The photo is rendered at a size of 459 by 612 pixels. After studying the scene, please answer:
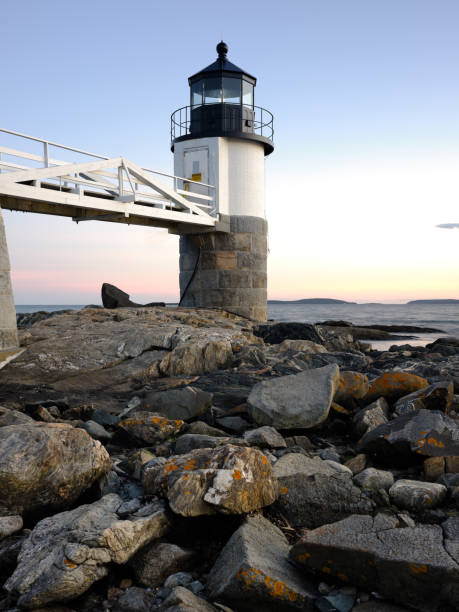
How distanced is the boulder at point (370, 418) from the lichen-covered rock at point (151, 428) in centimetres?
155

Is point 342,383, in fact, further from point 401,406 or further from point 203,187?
point 203,187

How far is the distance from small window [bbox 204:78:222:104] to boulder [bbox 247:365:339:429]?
42.3 ft

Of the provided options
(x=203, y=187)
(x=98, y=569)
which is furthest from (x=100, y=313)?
(x=98, y=569)

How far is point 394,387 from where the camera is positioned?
16.6 ft

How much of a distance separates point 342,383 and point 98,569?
3295 mm

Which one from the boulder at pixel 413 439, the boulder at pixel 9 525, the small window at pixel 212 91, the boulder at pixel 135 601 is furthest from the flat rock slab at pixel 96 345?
the small window at pixel 212 91

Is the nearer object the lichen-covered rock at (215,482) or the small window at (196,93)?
the lichen-covered rock at (215,482)

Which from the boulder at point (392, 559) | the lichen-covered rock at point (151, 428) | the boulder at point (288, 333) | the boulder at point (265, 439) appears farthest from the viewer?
the boulder at point (288, 333)

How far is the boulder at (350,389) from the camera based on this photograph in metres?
5.06

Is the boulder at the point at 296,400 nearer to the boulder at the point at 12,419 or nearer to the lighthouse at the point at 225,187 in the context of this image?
the boulder at the point at 12,419

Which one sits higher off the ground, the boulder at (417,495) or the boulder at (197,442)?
the boulder at (197,442)

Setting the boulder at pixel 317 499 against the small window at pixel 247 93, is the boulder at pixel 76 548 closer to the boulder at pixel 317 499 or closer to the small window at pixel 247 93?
the boulder at pixel 317 499

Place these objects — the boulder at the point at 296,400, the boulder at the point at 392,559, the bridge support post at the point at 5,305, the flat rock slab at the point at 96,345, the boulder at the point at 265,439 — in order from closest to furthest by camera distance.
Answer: the boulder at the point at 392,559
the boulder at the point at 265,439
the boulder at the point at 296,400
the flat rock slab at the point at 96,345
the bridge support post at the point at 5,305

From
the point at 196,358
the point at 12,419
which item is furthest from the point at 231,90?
the point at 12,419
